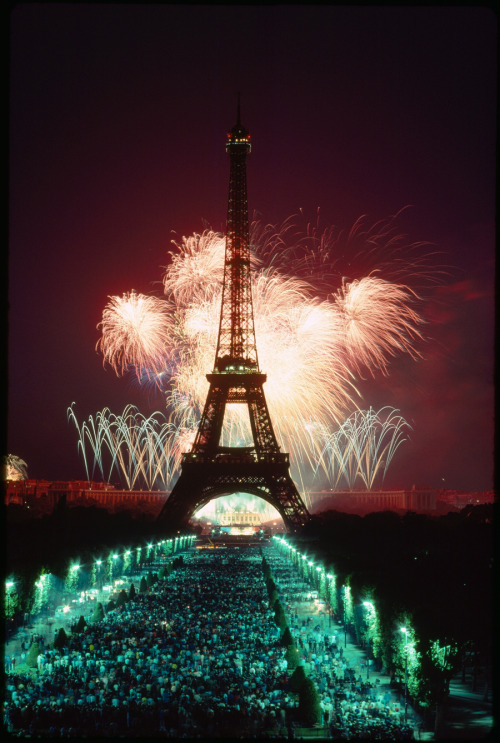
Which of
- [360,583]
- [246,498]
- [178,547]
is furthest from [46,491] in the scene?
[360,583]

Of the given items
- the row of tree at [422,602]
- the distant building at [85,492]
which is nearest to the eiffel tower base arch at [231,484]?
the row of tree at [422,602]

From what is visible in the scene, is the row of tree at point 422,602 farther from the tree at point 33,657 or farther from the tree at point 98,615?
the tree at point 33,657

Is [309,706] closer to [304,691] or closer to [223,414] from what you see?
[304,691]

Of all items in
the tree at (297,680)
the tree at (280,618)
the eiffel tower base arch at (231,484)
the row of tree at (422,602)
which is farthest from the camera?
the eiffel tower base arch at (231,484)

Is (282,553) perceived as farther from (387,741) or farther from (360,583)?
(387,741)

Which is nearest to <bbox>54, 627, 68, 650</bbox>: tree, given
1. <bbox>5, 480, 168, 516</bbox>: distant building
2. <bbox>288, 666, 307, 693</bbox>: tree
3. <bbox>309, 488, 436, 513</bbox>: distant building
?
<bbox>288, 666, 307, 693</bbox>: tree

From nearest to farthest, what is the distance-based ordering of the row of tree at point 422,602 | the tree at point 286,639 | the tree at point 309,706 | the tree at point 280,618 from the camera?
the tree at point 309,706, the row of tree at point 422,602, the tree at point 286,639, the tree at point 280,618
